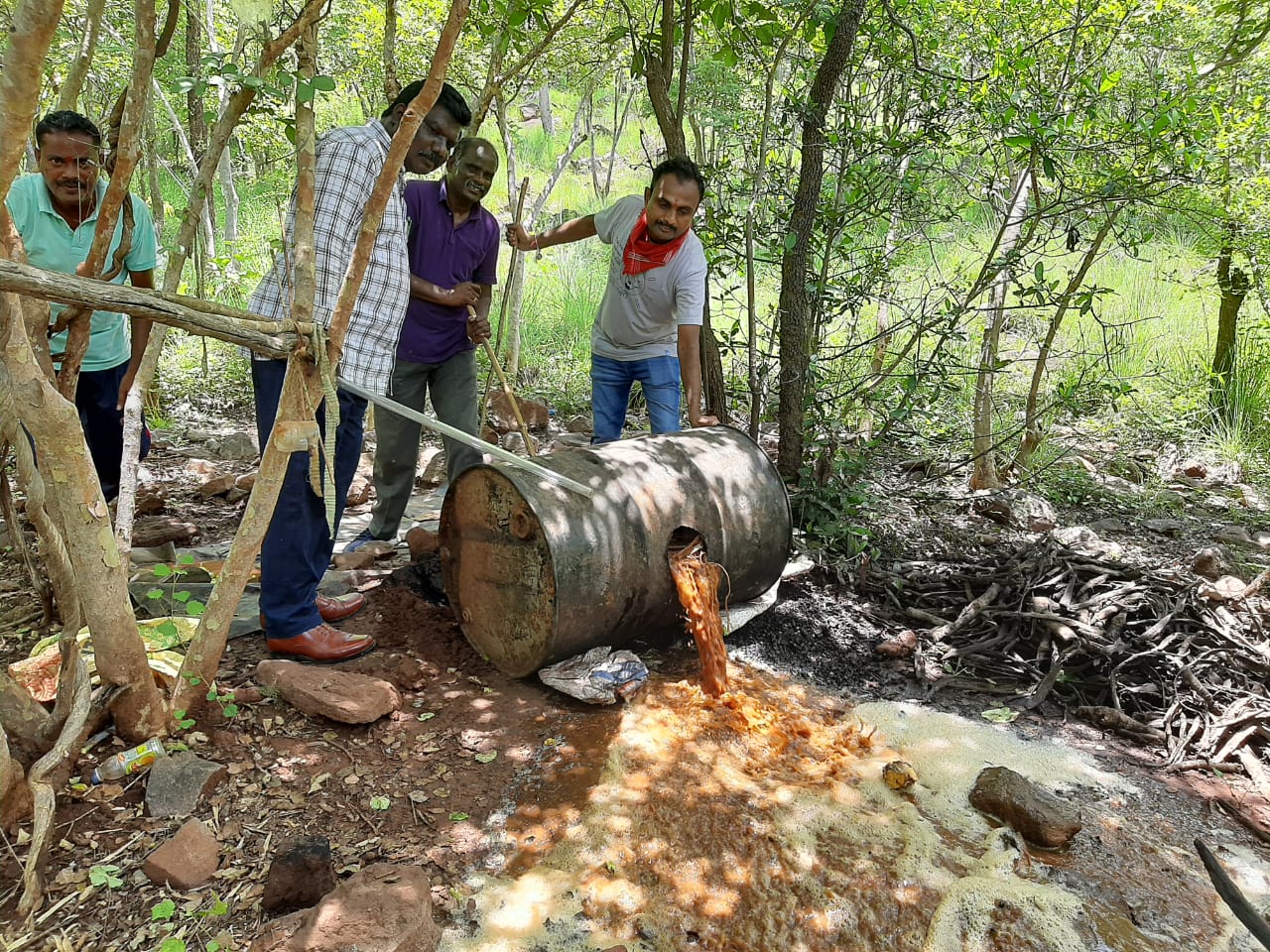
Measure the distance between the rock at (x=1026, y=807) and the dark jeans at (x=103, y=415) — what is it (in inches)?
144

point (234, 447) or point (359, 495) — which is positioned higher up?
point (234, 447)

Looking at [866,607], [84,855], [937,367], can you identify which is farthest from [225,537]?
[937,367]

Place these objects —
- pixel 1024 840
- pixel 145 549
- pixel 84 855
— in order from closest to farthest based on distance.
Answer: pixel 84 855 → pixel 1024 840 → pixel 145 549

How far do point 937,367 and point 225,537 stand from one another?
12.8 feet

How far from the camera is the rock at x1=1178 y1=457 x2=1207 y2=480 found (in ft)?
22.4

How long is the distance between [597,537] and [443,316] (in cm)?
150

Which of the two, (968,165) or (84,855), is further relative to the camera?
(968,165)

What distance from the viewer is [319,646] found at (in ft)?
10.8

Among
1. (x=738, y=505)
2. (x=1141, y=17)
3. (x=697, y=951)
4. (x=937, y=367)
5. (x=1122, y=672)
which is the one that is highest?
(x=1141, y=17)

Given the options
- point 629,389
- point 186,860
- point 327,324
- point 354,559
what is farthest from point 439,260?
point 186,860

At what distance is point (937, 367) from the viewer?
4.55m

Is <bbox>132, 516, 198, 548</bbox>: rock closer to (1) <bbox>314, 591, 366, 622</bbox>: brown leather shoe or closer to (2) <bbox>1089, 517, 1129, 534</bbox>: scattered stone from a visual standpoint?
(1) <bbox>314, 591, 366, 622</bbox>: brown leather shoe

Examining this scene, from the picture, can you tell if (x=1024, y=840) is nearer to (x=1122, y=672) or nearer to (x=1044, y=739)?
(x=1044, y=739)

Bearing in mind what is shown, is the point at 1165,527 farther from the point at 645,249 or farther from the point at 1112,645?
the point at 645,249
